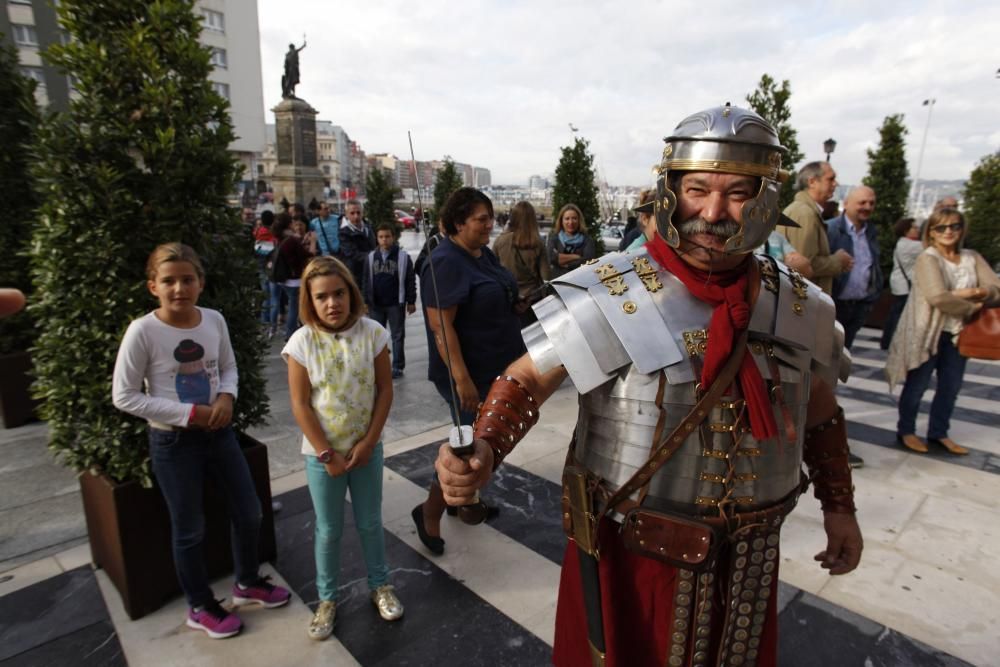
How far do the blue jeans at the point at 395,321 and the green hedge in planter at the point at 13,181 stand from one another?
3266 millimetres

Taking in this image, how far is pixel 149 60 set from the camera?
2.67 metres

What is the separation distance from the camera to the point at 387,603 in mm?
2791

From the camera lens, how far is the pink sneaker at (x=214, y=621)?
2.63 m

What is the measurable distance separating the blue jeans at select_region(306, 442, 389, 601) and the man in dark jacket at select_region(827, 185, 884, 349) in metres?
4.57

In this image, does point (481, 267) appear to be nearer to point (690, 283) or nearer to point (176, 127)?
point (176, 127)

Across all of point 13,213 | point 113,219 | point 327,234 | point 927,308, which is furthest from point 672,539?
point 327,234

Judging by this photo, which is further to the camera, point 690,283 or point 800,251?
point 800,251

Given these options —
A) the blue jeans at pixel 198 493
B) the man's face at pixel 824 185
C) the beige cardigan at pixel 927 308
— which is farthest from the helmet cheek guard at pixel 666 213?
the beige cardigan at pixel 927 308

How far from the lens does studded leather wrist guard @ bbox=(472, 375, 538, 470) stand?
1522 mm

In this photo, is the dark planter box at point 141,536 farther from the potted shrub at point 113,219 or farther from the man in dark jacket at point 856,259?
the man in dark jacket at point 856,259

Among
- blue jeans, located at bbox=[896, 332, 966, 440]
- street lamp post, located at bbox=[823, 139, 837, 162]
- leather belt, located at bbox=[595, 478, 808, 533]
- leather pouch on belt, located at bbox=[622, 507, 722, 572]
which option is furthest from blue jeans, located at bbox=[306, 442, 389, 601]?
street lamp post, located at bbox=[823, 139, 837, 162]

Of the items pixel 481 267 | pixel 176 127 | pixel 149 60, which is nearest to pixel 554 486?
pixel 481 267

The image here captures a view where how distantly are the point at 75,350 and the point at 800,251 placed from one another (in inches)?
184

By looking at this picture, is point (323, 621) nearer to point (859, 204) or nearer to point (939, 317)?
point (939, 317)
